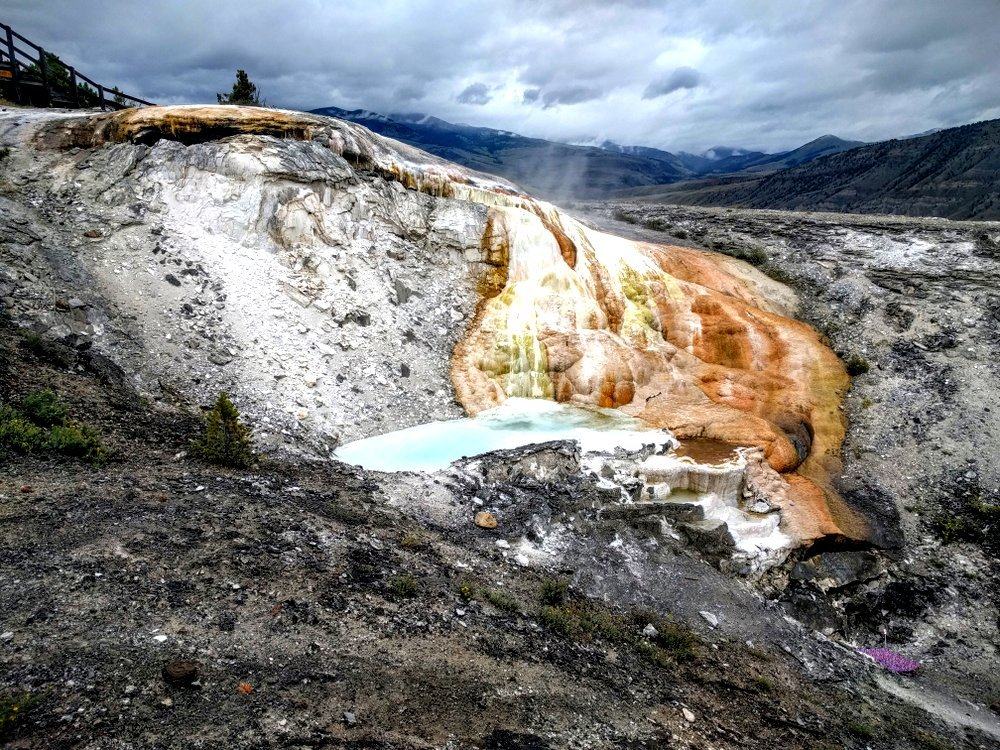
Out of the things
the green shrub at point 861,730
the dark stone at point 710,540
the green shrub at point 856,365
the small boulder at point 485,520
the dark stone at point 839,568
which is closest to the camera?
the green shrub at point 861,730

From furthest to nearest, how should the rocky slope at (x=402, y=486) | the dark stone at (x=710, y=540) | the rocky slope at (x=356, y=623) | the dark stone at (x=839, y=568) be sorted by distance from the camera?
the dark stone at (x=839, y=568) → the dark stone at (x=710, y=540) → the rocky slope at (x=402, y=486) → the rocky slope at (x=356, y=623)

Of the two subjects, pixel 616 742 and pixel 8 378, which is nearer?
pixel 616 742

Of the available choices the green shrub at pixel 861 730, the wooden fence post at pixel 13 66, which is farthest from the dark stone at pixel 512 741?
the wooden fence post at pixel 13 66

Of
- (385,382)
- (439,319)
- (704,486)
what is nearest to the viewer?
(704,486)

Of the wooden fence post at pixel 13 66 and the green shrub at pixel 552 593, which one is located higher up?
the wooden fence post at pixel 13 66

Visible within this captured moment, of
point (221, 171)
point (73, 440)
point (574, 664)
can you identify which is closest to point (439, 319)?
point (221, 171)

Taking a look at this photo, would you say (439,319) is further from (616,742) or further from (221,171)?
(616,742)

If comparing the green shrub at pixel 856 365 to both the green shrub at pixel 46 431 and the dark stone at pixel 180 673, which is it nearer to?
the dark stone at pixel 180 673
